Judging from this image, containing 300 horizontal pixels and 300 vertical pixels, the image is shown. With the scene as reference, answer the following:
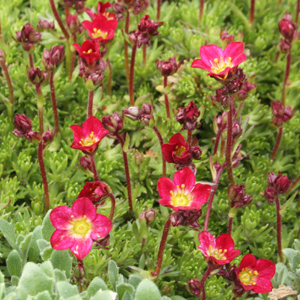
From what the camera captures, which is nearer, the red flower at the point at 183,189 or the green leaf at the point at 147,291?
the green leaf at the point at 147,291

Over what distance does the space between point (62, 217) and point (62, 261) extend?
0.27m

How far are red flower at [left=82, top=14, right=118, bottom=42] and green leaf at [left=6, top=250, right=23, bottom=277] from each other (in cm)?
139

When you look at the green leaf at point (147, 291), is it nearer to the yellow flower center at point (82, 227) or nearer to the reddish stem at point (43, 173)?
the yellow flower center at point (82, 227)

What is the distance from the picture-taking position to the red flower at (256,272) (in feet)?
6.91

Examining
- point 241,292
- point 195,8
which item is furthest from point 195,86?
point 241,292

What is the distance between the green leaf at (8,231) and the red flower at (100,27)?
1261 mm

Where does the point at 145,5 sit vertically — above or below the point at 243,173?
above

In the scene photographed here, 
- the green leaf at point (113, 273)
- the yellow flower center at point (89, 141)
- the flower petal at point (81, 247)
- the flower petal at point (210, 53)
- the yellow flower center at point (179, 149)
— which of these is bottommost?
the green leaf at point (113, 273)

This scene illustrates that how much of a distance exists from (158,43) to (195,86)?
2.41ft

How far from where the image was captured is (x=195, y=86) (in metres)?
3.01

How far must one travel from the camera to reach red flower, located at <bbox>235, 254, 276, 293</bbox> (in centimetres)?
211

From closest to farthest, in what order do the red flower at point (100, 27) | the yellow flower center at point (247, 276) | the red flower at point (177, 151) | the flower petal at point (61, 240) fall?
the flower petal at point (61, 240) < the red flower at point (177, 151) < the yellow flower center at point (247, 276) < the red flower at point (100, 27)

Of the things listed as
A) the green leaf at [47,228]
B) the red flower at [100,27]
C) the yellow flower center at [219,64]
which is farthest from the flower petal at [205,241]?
the red flower at [100,27]

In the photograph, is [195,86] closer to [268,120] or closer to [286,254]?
[268,120]
